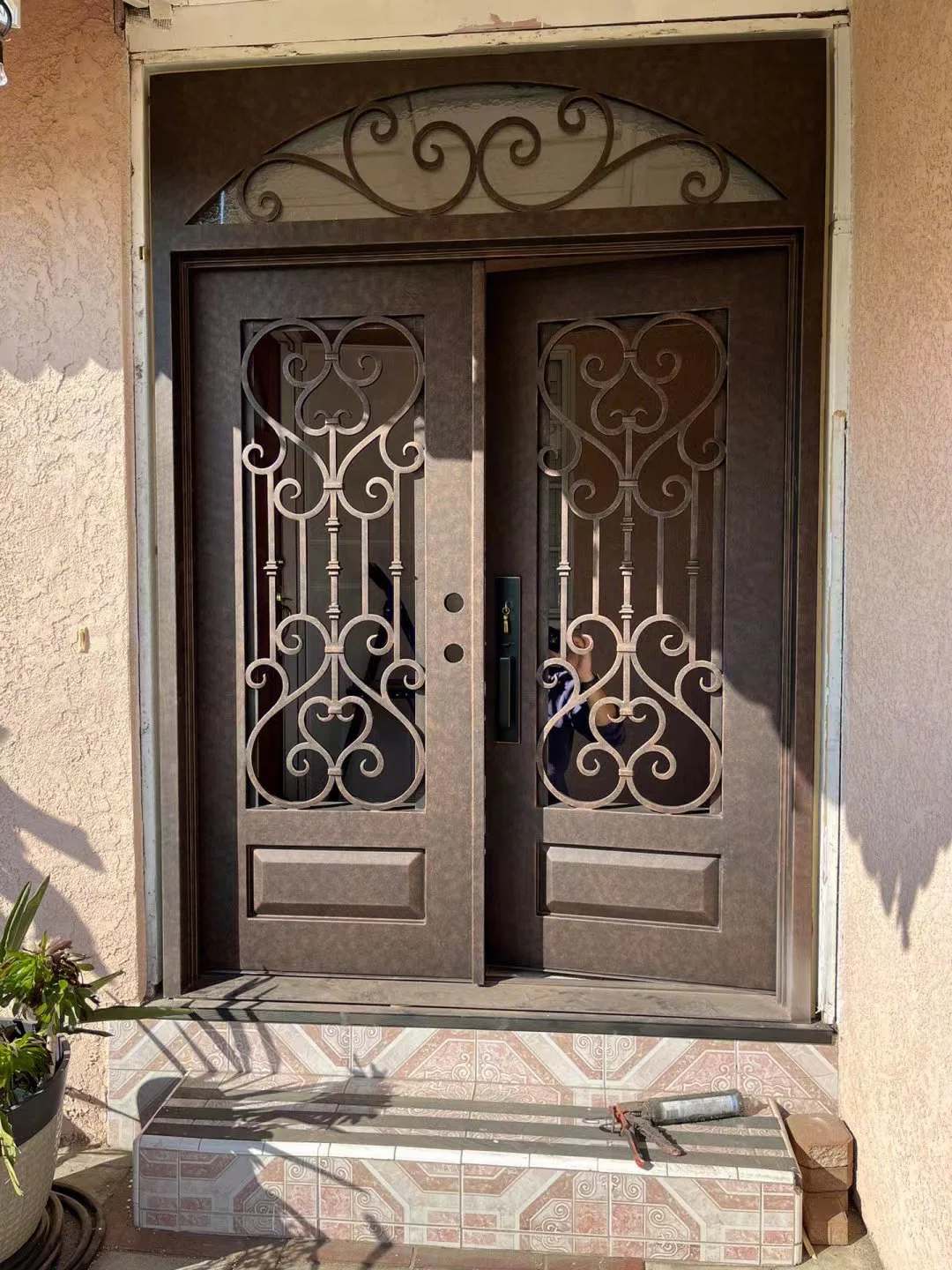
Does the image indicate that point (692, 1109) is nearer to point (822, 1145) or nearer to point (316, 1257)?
point (822, 1145)

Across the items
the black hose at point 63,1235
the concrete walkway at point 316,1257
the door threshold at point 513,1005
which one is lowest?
the concrete walkway at point 316,1257

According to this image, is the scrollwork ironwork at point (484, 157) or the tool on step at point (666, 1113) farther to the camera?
→ the scrollwork ironwork at point (484, 157)

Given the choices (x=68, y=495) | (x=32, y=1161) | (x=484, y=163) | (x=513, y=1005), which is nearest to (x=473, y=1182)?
(x=513, y=1005)

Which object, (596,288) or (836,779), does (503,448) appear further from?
(836,779)

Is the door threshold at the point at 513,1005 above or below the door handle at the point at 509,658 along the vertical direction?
below

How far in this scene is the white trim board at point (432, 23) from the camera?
101 inches

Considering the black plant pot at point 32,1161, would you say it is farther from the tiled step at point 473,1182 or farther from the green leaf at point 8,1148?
the tiled step at point 473,1182

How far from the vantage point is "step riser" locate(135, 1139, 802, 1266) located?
231 centimetres

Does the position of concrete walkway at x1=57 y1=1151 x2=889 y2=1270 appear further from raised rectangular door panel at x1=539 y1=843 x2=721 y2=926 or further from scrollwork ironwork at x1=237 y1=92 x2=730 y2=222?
scrollwork ironwork at x1=237 y1=92 x2=730 y2=222

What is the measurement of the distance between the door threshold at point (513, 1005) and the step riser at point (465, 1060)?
0.03 metres

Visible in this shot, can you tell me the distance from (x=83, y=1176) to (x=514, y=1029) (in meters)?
1.25

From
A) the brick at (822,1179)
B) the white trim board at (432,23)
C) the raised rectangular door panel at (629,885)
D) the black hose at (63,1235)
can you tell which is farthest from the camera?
the raised rectangular door panel at (629,885)

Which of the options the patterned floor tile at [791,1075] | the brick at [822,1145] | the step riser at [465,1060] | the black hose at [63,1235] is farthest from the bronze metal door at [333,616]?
the brick at [822,1145]

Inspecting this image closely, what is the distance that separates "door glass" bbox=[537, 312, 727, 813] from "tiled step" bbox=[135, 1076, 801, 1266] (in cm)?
89
